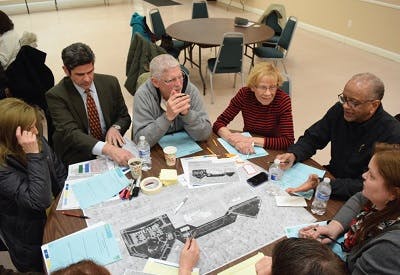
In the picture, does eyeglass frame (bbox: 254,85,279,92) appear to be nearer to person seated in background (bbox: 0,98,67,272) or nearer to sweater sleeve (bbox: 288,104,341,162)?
sweater sleeve (bbox: 288,104,341,162)

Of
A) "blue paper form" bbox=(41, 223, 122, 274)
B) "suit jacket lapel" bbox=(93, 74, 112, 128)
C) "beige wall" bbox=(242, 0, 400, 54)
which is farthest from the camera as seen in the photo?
"beige wall" bbox=(242, 0, 400, 54)

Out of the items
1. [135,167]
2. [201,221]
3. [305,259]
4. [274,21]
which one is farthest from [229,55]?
[305,259]

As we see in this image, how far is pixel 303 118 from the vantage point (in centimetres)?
424

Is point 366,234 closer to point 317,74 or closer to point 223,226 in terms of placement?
point 223,226

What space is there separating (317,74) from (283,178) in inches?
165

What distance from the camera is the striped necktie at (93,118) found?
2.38 m

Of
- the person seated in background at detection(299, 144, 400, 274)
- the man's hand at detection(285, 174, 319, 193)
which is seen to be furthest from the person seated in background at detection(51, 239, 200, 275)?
the man's hand at detection(285, 174, 319, 193)

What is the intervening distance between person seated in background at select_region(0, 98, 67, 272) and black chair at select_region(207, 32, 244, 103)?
2.98 meters

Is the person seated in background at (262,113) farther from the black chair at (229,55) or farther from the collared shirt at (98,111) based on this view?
the black chair at (229,55)

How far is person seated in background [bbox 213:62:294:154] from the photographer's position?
2.18 meters

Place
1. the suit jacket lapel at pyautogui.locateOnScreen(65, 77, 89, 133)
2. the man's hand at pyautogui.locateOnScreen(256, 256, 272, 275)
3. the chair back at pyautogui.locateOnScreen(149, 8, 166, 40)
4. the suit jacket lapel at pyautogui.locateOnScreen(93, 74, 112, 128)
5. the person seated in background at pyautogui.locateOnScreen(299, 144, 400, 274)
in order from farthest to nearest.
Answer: the chair back at pyautogui.locateOnScreen(149, 8, 166, 40) → the suit jacket lapel at pyautogui.locateOnScreen(93, 74, 112, 128) → the suit jacket lapel at pyautogui.locateOnScreen(65, 77, 89, 133) → the man's hand at pyautogui.locateOnScreen(256, 256, 272, 275) → the person seated in background at pyautogui.locateOnScreen(299, 144, 400, 274)

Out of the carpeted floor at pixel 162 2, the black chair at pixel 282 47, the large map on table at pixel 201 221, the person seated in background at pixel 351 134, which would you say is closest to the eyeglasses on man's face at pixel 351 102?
the person seated in background at pixel 351 134

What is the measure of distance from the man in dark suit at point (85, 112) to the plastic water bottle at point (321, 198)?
3.62 feet

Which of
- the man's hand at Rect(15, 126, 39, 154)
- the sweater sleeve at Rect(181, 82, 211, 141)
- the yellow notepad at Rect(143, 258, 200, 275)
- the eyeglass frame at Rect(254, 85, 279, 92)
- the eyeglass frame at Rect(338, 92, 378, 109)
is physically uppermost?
the eyeglass frame at Rect(338, 92, 378, 109)
